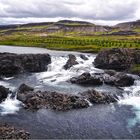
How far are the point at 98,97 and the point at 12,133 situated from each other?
27.3 metres

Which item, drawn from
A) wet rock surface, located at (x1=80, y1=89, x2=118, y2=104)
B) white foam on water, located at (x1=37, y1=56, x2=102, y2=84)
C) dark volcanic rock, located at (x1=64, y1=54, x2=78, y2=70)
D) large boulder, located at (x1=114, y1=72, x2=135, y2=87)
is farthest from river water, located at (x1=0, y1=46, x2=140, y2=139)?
dark volcanic rock, located at (x1=64, y1=54, x2=78, y2=70)

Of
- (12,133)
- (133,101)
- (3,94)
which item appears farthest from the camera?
(133,101)

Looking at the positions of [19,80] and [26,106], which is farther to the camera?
[19,80]

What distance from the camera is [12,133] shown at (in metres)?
53.8

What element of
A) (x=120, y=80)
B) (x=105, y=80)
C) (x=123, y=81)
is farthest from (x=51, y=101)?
(x=123, y=81)

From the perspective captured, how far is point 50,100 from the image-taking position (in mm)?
72000

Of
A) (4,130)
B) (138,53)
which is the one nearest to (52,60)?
(138,53)

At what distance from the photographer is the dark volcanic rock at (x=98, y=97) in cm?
7431

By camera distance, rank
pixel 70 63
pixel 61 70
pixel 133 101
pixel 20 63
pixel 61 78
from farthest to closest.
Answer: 1. pixel 70 63
2. pixel 61 70
3. pixel 20 63
4. pixel 61 78
5. pixel 133 101

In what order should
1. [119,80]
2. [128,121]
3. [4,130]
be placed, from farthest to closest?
[119,80], [128,121], [4,130]

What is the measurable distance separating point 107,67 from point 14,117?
2363 inches

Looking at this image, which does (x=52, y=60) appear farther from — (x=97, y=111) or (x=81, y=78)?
(x=97, y=111)

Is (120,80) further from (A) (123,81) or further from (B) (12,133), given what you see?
(B) (12,133)

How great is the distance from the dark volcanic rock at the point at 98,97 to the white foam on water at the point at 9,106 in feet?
52.2
